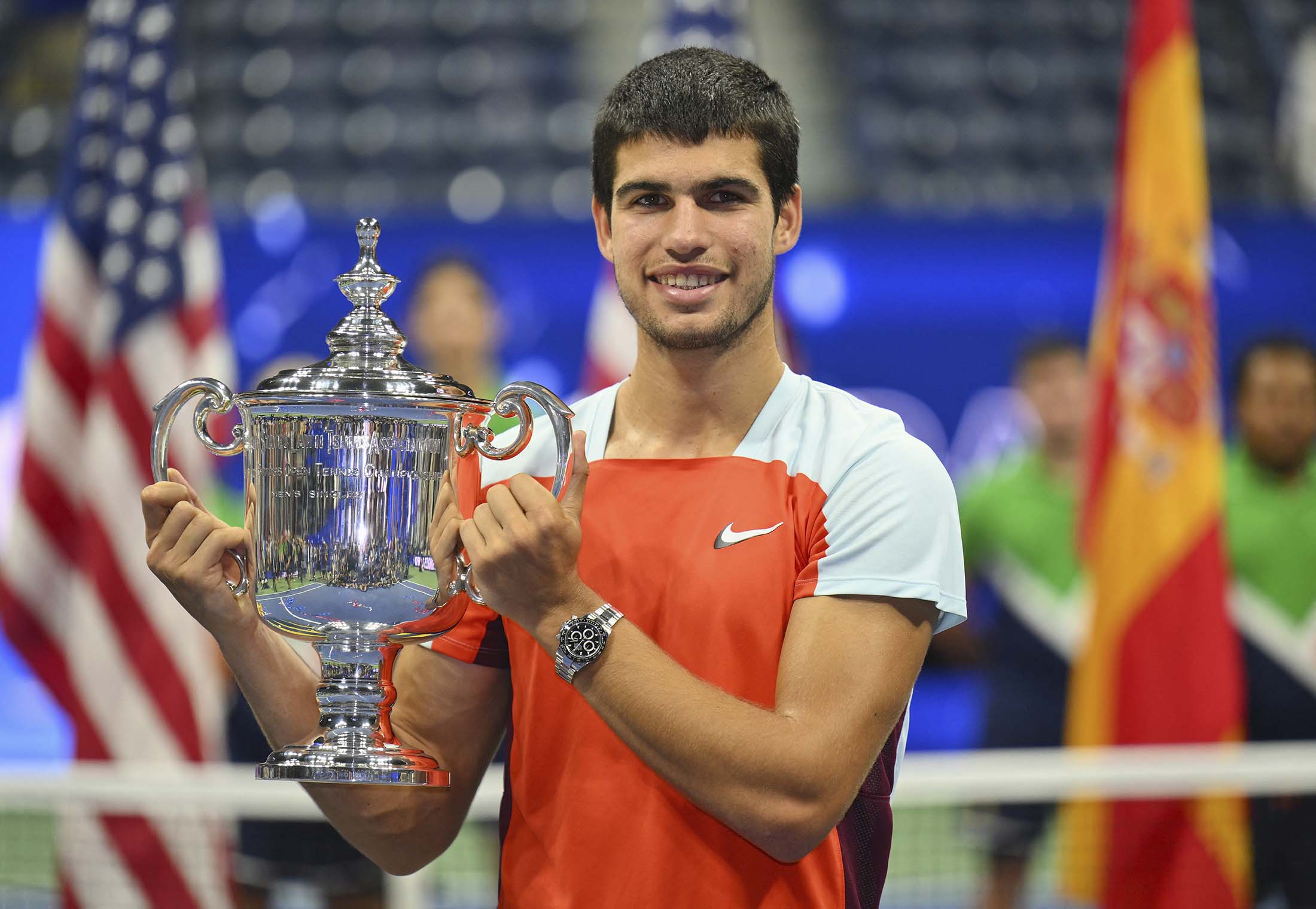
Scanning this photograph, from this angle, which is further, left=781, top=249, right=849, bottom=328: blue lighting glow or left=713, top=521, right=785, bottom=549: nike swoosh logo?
left=781, top=249, right=849, bottom=328: blue lighting glow

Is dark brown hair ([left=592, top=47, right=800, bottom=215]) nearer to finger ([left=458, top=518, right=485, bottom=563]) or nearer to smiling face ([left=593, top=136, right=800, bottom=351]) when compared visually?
smiling face ([left=593, top=136, right=800, bottom=351])

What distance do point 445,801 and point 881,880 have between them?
556 millimetres

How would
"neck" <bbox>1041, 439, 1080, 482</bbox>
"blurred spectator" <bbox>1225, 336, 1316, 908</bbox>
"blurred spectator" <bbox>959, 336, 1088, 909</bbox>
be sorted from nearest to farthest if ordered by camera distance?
"blurred spectator" <bbox>1225, 336, 1316, 908</bbox> → "blurred spectator" <bbox>959, 336, 1088, 909</bbox> → "neck" <bbox>1041, 439, 1080, 482</bbox>

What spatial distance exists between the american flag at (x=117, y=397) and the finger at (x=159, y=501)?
8.86 ft

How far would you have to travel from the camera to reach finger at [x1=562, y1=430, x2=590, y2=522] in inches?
65.3

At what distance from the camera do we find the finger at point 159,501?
1.77 meters

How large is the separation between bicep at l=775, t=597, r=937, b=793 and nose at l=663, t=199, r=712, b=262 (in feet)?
1.36

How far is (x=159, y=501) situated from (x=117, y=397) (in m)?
3.00

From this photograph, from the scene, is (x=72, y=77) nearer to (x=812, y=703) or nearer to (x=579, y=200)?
(x=579, y=200)

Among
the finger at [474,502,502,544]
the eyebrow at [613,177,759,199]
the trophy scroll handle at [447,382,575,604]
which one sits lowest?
the finger at [474,502,502,544]

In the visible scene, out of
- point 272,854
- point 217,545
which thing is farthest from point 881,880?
point 272,854

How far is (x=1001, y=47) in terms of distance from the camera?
11.8 meters

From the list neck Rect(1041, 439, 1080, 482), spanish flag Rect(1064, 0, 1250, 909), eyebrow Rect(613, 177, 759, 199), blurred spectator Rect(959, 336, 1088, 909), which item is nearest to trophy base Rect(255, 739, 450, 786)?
eyebrow Rect(613, 177, 759, 199)

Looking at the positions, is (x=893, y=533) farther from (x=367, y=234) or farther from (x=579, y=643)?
(x=367, y=234)
